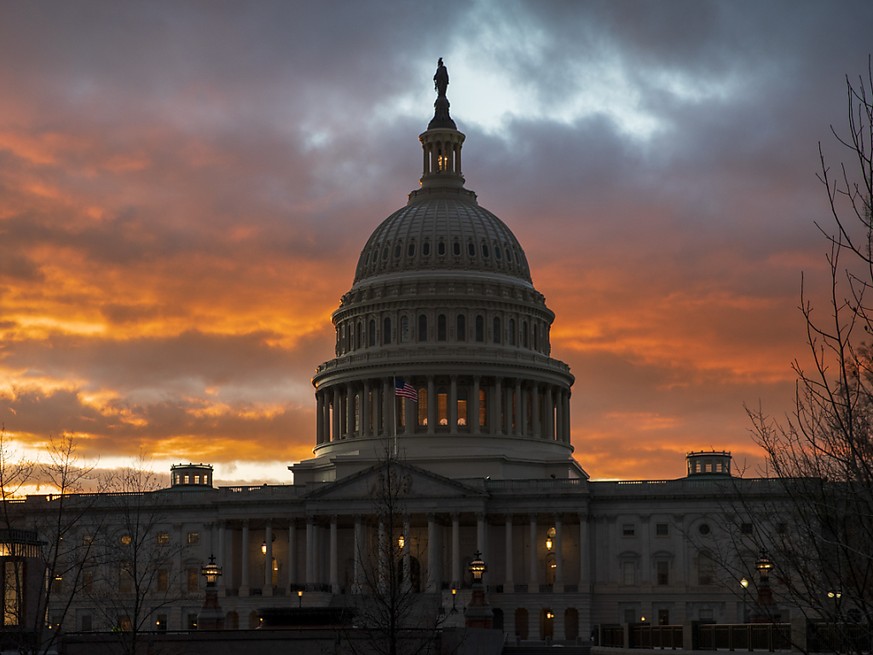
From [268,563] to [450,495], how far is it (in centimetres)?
1818

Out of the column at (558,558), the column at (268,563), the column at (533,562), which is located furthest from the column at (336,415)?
the column at (558,558)

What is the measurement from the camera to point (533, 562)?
5669 inches

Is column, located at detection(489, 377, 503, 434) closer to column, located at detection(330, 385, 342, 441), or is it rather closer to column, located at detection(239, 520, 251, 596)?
column, located at detection(330, 385, 342, 441)

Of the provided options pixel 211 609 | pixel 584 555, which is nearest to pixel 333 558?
pixel 584 555

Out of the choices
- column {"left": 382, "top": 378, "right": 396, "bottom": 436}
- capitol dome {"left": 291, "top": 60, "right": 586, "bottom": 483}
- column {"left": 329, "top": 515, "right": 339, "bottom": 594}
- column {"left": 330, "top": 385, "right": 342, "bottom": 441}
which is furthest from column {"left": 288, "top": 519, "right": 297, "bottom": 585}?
column {"left": 330, "top": 385, "right": 342, "bottom": 441}

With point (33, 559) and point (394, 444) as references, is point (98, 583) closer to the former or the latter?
point (394, 444)

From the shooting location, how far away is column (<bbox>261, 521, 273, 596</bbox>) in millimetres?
147875

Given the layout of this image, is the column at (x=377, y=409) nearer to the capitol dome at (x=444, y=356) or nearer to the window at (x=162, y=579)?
the capitol dome at (x=444, y=356)

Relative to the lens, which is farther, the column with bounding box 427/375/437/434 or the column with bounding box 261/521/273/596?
the column with bounding box 427/375/437/434

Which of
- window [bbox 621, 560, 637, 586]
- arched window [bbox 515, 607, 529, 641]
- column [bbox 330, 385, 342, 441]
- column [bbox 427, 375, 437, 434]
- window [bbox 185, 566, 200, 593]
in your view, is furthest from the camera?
column [bbox 330, 385, 342, 441]

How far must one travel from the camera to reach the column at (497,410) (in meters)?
162

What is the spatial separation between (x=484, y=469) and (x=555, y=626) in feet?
60.6

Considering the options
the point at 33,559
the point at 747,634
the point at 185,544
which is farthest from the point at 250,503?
the point at 747,634

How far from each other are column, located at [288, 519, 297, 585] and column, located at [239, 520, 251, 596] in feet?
12.6
